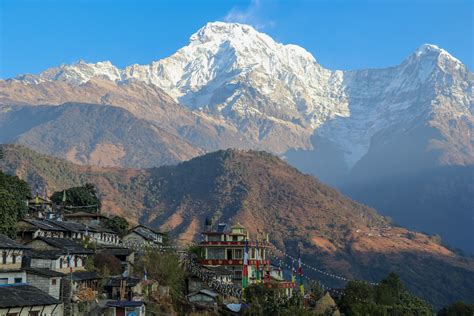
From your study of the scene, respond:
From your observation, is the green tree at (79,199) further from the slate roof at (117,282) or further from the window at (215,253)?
the slate roof at (117,282)

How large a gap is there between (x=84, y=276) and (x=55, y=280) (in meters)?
6.66

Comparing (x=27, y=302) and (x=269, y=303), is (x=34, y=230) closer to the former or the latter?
(x=27, y=302)

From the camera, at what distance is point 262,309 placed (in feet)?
242

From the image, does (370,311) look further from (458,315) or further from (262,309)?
(458,315)

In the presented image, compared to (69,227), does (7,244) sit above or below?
below

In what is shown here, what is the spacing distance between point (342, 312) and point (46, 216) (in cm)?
4663

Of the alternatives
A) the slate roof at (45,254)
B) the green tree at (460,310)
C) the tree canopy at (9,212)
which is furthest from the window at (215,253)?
the green tree at (460,310)

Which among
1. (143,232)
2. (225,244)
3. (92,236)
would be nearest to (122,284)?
(92,236)

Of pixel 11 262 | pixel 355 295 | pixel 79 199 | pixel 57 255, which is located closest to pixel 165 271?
pixel 57 255

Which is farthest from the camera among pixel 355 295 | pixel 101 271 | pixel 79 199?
pixel 79 199

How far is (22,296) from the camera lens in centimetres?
5553

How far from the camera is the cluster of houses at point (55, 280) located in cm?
5694

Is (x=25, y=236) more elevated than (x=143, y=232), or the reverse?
(x=143, y=232)

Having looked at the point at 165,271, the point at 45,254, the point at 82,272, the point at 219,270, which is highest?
the point at 219,270
